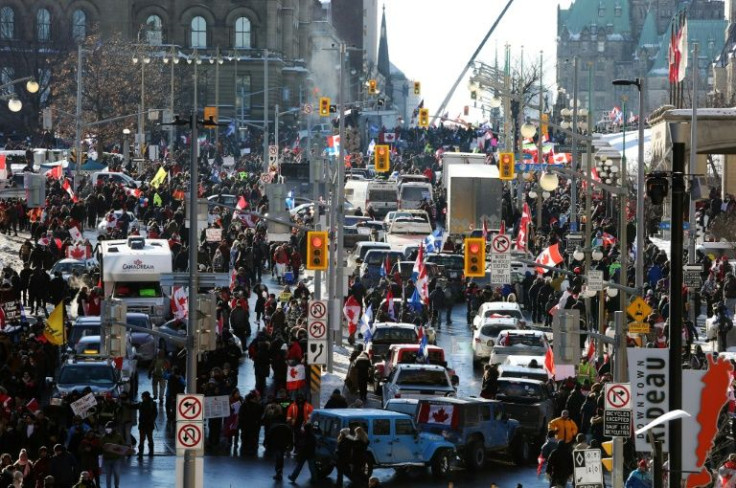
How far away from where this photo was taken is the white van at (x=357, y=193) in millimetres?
76625

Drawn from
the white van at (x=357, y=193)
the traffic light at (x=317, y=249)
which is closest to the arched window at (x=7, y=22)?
the white van at (x=357, y=193)

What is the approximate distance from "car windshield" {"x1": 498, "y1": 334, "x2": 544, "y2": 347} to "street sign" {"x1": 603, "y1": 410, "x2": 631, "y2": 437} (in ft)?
43.6

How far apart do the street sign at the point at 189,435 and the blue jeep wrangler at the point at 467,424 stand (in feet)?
22.8

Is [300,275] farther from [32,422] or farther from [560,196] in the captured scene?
[32,422]

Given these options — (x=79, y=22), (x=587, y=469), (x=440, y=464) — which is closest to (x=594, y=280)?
(x=440, y=464)

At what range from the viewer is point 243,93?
14300 centimetres

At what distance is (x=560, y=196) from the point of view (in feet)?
256

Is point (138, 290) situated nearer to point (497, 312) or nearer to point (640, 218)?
point (497, 312)

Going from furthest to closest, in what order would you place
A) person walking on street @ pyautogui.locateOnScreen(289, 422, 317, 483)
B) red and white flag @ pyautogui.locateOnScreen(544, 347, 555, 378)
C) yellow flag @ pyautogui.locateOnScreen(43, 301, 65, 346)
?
yellow flag @ pyautogui.locateOnScreen(43, 301, 65, 346) < red and white flag @ pyautogui.locateOnScreen(544, 347, 555, 378) < person walking on street @ pyautogui.locateOnScreen(289, 422, 317, 483)

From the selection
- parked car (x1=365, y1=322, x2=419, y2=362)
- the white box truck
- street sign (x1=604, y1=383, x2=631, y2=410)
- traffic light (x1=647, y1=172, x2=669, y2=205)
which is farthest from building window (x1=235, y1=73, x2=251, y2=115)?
traffic light (x1=647, y1=172, x2=669, y2=205)

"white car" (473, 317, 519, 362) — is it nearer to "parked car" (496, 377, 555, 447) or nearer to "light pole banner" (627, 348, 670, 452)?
"parked car" (496, 377, 555, 447)

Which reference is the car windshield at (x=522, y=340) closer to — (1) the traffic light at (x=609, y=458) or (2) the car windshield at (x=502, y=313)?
(2) the car windshield at (x=502, y=313)

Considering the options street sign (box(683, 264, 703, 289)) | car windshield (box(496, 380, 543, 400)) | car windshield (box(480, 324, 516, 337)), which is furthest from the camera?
street sign (box(683, 264, 703, 289))

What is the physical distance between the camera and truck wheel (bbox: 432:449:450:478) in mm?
31422
